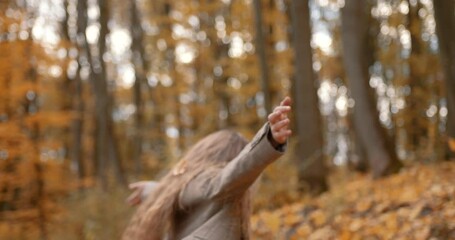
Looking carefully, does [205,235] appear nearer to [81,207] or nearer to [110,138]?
[81,207]

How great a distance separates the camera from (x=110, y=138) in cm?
1606

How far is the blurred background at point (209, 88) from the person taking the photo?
1083 cm

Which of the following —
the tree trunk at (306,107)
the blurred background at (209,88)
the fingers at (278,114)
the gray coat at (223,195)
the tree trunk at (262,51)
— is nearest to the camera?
the fingers at (278,114)

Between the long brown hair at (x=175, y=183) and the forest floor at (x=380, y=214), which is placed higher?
the long brown hair at (x=175, y=183)

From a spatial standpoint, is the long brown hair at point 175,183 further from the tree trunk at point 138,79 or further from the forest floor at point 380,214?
the tree trunk at point 138,79

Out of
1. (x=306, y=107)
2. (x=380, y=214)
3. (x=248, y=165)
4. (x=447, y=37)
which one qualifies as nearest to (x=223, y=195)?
(x=248, y=165)

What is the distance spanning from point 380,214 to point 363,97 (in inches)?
157

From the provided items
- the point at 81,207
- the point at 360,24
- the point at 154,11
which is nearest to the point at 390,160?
the point at 360,24

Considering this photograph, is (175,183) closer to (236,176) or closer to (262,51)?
(236,176)

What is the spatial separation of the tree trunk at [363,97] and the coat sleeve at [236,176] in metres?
7.44

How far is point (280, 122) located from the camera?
3.50 metres

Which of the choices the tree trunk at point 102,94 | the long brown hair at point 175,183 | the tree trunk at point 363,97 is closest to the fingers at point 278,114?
the long brown hair at point 175,183

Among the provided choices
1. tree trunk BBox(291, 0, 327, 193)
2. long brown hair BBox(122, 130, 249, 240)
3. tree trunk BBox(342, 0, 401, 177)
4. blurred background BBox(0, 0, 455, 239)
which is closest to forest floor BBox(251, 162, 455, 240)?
blurred background BBox(0, 0, 455, 239)

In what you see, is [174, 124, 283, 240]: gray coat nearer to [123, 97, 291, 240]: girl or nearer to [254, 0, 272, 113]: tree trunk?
[123, 97, 291, 240]: girl
